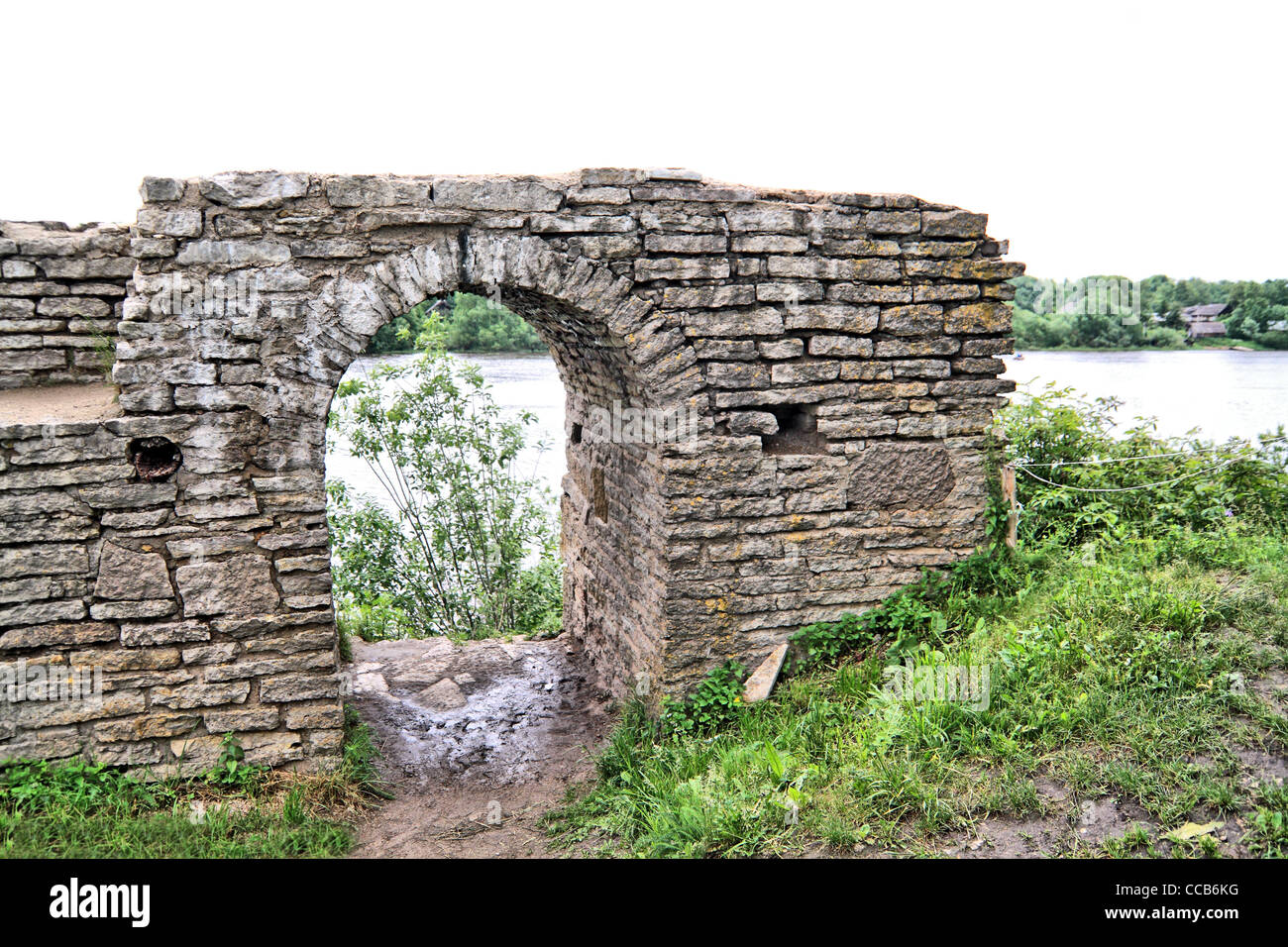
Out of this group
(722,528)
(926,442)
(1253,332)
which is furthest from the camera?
(1253,332)

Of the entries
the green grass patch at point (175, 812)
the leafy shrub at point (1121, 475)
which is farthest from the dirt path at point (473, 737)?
the leafy shrub at point (1121, 475)

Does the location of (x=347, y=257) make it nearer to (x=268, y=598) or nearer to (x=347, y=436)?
(x=268, y=598)

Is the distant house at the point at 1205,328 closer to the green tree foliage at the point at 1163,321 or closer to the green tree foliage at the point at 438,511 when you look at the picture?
the green tree foliage at the point at 1163,321

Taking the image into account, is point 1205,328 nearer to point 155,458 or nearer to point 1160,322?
point 1160,322

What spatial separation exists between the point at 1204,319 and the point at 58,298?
342 inches

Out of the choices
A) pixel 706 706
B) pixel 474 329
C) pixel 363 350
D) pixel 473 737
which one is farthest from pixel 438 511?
pixel 706 706

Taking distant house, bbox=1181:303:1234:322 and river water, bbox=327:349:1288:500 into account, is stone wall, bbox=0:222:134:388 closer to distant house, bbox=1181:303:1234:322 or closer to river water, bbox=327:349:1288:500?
river water, bbox=327:349:1288:500

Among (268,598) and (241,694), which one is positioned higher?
(268,598)

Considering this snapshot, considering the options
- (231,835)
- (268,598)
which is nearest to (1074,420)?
(268,598)

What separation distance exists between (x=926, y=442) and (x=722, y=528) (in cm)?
140

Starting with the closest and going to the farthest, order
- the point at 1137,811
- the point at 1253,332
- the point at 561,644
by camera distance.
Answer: the point at 1137,811 < the point at 561,644 < the point at 1253,332

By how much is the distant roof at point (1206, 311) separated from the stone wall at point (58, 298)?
840 cm

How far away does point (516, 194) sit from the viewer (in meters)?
4.38

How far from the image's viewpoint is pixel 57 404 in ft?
13.6
